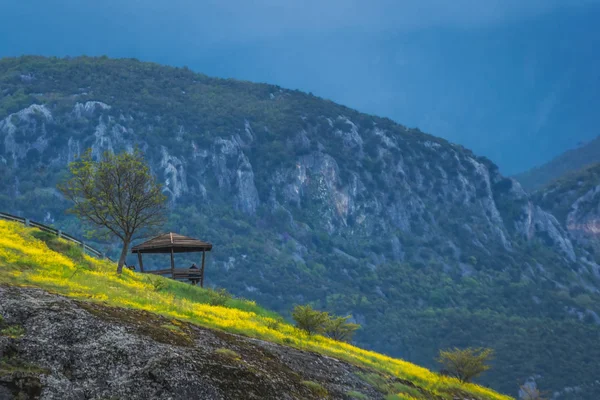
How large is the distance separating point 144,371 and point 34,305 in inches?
186

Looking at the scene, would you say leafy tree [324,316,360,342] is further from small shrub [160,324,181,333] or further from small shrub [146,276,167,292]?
small shrub [160,324,181,333]

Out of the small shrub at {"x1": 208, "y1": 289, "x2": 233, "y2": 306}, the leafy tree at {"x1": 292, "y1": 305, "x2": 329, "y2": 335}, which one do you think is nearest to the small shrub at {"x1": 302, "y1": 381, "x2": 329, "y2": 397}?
the leafy tree at {"x1": 292, "y1": 305, "x2": 329, "y2": 335}

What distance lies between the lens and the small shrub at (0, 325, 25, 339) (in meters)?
18.5

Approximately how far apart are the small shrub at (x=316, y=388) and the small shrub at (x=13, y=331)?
9029 millimetres

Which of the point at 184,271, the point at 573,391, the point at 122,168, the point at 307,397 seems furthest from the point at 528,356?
the point at 307,397

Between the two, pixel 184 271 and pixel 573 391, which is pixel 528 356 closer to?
pixel 573 391

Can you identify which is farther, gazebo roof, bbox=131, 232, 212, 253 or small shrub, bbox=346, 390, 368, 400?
gazebo roof, bbox=131, 232, 212, 253

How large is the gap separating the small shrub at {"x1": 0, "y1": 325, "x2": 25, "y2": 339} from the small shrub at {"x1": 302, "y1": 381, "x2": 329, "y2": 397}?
29.6ft

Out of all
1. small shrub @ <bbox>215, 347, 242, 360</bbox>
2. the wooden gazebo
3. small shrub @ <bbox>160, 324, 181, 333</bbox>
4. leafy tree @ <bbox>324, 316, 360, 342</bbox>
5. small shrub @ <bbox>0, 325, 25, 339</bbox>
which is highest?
the wooden gazebo

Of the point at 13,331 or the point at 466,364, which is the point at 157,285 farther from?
the point at 13,331

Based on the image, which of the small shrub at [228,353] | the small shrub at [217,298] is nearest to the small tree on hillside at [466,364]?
the small shrub at [217,298]

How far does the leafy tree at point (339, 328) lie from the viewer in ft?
130

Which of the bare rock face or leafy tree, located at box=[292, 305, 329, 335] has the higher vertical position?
leafy tree, located at box=[292, 305, 329, 335]

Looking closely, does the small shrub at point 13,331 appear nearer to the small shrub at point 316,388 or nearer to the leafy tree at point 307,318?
the small shrub at point 316,388
